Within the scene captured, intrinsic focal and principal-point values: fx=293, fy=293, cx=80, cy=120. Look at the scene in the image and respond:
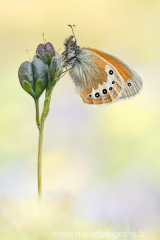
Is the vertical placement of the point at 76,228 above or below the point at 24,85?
below

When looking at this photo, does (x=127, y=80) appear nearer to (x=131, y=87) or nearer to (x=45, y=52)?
(x=131, y=87)

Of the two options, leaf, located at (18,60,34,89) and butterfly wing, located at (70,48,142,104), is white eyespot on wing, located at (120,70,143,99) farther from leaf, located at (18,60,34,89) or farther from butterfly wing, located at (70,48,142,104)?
leaf, located at (18,60,34,89)

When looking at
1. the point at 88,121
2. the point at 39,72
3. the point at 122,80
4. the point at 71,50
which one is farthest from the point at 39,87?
the point at 88,121

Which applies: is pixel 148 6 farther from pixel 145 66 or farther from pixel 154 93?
pixel 154 93

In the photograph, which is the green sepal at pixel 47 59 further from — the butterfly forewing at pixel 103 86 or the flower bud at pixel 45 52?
the butterfly forewing at pixel 103 86

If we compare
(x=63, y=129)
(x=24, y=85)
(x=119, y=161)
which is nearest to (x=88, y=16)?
(x=63, y=129)

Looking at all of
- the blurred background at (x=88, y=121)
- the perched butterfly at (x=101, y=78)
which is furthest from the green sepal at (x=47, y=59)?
the perched butterfly at (x=101, y=78)
